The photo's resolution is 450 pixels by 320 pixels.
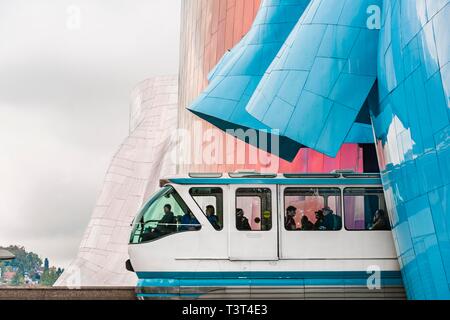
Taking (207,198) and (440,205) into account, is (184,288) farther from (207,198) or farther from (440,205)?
(440,205)

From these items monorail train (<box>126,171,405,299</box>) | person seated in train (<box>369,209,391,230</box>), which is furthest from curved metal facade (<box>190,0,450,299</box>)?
monorail train (<box>126,171,405,299</box>)

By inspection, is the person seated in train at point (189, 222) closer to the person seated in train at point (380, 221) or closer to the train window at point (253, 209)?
the train window at point (253, 209)

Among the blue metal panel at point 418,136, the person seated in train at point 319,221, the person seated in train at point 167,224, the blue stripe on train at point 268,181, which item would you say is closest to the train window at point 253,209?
the blue stripe on train at point 268,181

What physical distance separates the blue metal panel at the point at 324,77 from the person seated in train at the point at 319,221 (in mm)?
2061

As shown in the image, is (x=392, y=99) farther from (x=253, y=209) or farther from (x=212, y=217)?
(x=212, y=217)

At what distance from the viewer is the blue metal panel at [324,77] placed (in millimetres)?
17156

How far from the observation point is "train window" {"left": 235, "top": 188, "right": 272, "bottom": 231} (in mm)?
15539

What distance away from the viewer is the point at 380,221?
16047 millimetres

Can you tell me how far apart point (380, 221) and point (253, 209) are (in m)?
2.50

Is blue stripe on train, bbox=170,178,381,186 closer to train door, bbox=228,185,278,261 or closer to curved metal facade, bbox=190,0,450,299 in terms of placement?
train door, bbox=228,185,278,261

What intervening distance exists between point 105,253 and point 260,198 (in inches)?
1786

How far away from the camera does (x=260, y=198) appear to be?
15.8 metres

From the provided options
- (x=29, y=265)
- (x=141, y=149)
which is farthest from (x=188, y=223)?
(x=29, y=265)

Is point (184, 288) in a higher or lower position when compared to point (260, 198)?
lower
